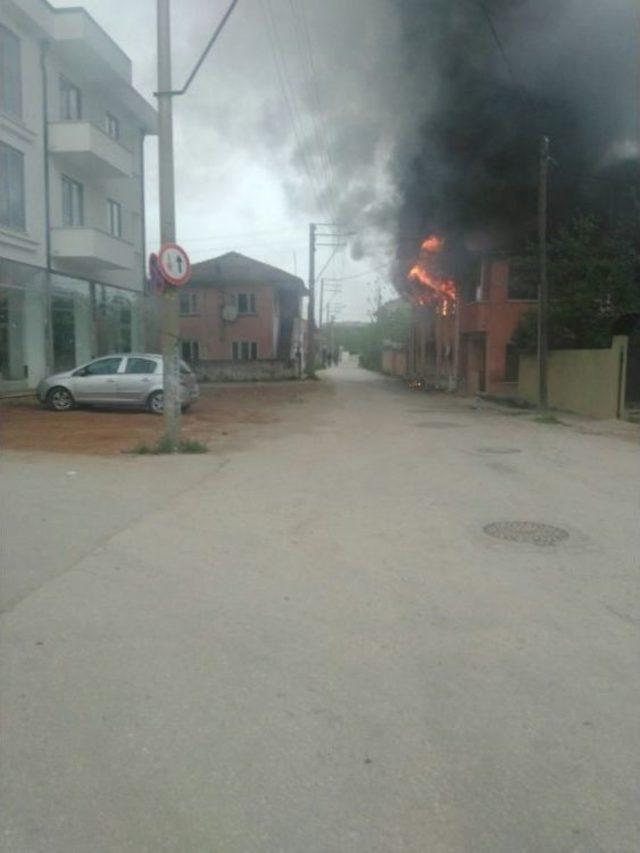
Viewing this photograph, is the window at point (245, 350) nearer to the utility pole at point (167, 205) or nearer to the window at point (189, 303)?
the window at point (189, 303)

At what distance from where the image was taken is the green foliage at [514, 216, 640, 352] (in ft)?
68.5

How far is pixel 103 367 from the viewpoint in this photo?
57.3ft

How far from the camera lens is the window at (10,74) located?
1864 centimetres

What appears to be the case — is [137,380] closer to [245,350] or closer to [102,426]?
[102,426]

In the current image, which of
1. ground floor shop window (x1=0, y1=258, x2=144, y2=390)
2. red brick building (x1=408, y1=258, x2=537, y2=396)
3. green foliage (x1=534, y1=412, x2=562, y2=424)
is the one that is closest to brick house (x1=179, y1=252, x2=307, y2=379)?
red brick building (x1=408, y1=258, x2=537, y2=396)

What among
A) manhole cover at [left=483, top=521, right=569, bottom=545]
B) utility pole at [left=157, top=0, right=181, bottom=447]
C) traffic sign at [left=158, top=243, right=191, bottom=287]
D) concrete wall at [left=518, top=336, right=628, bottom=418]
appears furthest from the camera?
concrete wall at [left=518, top=336, right=628, bottom=418]

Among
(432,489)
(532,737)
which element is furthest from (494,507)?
(532,737)

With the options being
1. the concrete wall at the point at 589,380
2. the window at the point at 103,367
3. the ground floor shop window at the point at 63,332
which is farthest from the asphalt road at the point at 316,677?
the ground floor shop window at the point at 63,332

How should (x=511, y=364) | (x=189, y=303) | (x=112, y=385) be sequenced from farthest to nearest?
(x=189, y=303), (x=511, y=364), (x=112, y=385)

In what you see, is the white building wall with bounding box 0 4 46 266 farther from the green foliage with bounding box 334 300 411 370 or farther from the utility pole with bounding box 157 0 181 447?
the green foliage with bounding box 334 300 411 370

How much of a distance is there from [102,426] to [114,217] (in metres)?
13.2

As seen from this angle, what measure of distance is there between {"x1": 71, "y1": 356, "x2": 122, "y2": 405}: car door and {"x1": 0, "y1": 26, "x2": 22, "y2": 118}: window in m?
6.54

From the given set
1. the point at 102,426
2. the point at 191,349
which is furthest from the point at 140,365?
the point at 191,349

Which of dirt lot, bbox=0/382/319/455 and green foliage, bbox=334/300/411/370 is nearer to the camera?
dirt lot, bbox=0/382/319/455
